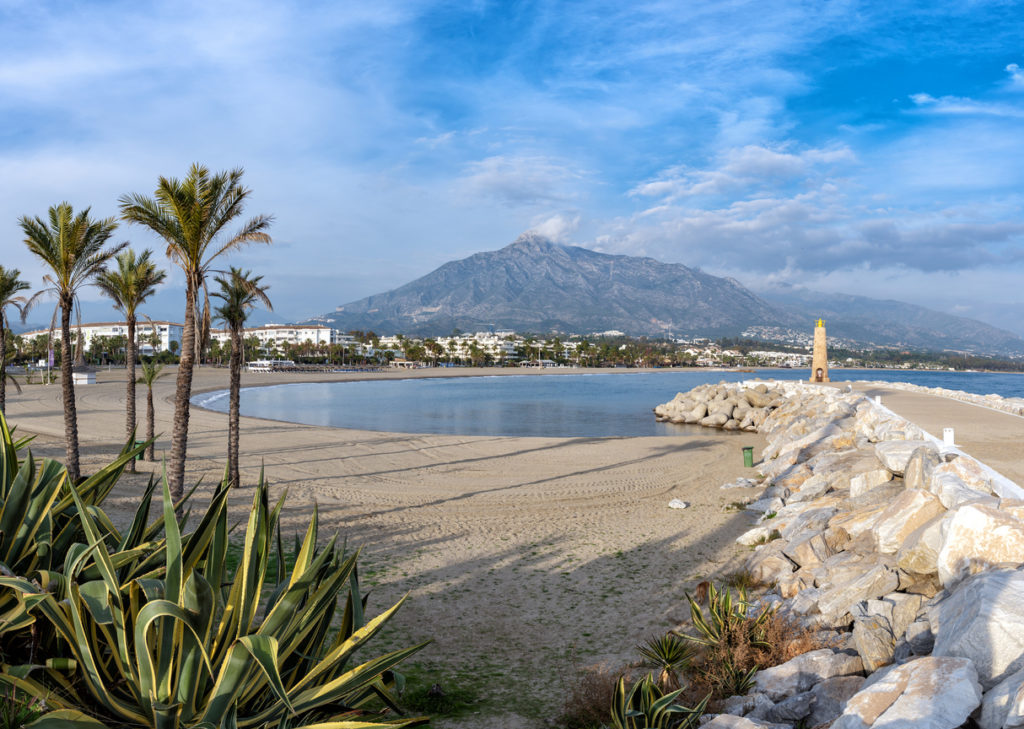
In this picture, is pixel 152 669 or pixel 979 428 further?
pixel 979 428

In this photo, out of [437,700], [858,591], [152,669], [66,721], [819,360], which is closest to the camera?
[66,721]

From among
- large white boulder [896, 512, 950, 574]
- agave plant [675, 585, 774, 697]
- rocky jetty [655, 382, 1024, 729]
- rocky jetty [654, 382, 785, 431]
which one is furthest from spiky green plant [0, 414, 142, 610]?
rocky jetty [654, 382, 785, 431]

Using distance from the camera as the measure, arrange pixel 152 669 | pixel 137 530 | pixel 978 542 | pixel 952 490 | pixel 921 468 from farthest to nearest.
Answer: pixel 921 468, pixel 952 490, pixel 978 542, pixel 137 530, pixel 152 669

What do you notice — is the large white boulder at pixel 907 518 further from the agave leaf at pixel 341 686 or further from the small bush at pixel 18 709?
the small bush at pixel 18 709

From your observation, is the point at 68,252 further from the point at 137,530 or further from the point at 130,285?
the point at 137,530

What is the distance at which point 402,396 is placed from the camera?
59219mm

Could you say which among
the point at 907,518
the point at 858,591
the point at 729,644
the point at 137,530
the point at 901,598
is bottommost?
the point at 729,644

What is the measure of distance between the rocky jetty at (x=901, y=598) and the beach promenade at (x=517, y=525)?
1.66 m

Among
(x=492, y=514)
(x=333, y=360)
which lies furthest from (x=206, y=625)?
(x=333, y=360)

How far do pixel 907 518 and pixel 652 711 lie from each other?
13.3 feet

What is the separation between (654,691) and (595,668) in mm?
1650

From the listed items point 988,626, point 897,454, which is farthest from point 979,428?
point 988,626

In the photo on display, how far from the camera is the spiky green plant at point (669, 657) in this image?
17.6ft

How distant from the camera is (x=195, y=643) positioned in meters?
2.71
